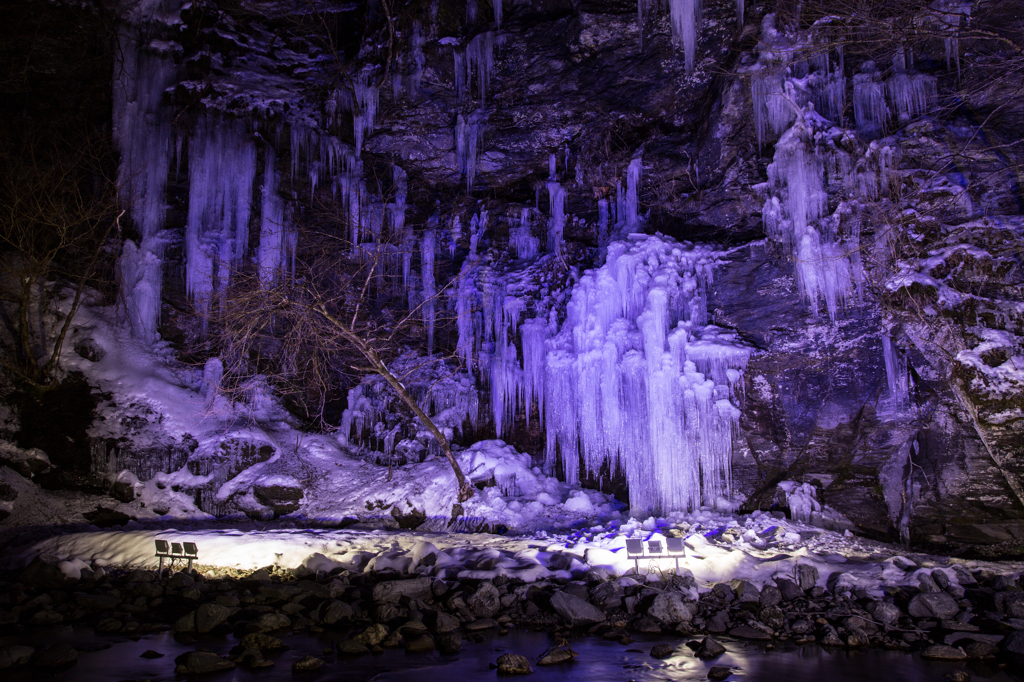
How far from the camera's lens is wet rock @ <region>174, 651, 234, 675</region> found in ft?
14.9

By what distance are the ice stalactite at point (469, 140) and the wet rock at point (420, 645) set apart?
37.0ft

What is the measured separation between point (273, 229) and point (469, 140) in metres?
5.58

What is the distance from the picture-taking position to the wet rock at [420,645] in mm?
5246

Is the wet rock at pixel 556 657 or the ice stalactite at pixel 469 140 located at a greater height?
the ice stalactite at pixel 469 140

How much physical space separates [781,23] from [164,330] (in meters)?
15.1

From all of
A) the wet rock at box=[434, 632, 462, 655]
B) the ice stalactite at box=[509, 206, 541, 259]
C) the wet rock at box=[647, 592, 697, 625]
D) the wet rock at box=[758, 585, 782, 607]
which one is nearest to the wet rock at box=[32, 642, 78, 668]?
the wet rock at box=[434, 632, 462, 655]

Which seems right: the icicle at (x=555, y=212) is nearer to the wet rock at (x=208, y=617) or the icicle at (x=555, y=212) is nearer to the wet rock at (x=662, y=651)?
the wet rock at (x=662, y=651)

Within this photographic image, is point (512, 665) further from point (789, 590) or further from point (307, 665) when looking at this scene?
point (789, 590)

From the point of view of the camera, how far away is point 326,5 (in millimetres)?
14148

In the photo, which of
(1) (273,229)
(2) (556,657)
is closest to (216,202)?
(1) (273,229)

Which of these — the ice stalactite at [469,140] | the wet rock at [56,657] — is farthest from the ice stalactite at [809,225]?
the wet rock at [56,657]

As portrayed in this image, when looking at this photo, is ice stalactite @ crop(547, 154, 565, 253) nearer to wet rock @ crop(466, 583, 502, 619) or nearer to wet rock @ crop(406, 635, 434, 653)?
wet rock @ crop(466, 583, 502, 619)

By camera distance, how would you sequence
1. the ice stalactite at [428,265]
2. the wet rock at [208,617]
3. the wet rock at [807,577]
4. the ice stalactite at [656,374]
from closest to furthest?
the wet rock at [208,617] → the wet rock at [807,577] → the ice stalactite at [656,374] → the ice stalactite at [428,265]

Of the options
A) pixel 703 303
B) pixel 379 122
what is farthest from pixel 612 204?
pixel 379 122
